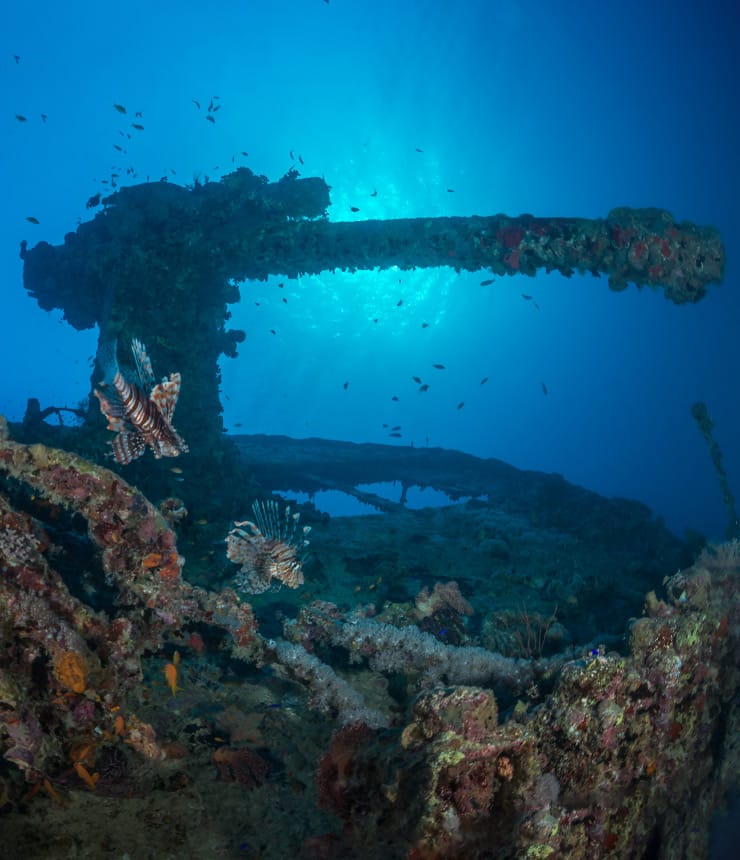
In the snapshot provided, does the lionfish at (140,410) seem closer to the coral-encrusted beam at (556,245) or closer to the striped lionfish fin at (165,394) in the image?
the striped lionfish fin at (165,394)

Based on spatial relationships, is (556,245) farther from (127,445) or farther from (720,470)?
(720,470)

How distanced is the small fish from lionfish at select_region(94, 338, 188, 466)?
191cm

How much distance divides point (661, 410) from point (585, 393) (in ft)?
64.8

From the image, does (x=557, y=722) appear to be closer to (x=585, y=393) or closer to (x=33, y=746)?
(x=33, y=746)

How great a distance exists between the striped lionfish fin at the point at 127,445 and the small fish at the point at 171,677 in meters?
2.00

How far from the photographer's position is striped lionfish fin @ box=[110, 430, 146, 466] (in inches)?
195

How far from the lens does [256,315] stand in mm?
94875

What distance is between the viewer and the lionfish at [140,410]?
4.71 m

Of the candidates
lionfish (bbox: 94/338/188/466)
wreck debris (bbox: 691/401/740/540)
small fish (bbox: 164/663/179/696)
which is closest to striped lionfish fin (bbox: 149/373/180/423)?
lionfish (bbox: 94/338/188/466)

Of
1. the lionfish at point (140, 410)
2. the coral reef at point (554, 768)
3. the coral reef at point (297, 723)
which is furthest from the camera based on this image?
the lionfish at point (140, 410)

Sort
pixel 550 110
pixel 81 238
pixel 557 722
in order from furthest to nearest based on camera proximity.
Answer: pixel 550 110 → pixel 81 238 → pixel 557 722

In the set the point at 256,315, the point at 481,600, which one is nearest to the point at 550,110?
the point at 481,600

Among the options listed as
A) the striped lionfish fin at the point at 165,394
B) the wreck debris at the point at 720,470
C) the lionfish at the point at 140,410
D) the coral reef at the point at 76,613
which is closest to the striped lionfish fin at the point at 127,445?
the lionfish at the point at 140,410

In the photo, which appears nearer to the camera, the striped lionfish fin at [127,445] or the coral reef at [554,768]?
the coral reef at [554,768]
